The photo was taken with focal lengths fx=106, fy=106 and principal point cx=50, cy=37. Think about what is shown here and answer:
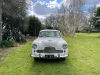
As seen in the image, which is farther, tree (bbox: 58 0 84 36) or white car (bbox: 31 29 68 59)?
tree (bbox: 58 0 84 36)

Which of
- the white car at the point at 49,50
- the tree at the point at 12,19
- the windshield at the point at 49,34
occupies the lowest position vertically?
the white car at the point at 49,50

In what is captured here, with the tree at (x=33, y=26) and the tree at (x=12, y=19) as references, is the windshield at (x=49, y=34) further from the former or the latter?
the tree at (x=33, y=26)

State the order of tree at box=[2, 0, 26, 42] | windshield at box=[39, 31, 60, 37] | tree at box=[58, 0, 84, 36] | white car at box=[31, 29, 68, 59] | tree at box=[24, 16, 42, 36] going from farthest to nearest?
tree at box=[58, 0, 84, 36] → tree at box=[24, 16, 42, 36] → tree at box=[2, 0, 26, 42] → windshield at box=[39, 31, 60, 37] → white car at box=[31, 29, 68, 59]

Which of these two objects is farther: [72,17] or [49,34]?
[72,17]

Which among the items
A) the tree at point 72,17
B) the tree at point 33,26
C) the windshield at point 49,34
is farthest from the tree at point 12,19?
the tree at point 72,17

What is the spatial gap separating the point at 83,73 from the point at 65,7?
80.5 ft

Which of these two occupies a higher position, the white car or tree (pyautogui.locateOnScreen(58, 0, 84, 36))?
tree (pyautogui.locateOnScreen(58, 0, 84, 36))

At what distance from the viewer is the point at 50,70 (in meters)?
4.54

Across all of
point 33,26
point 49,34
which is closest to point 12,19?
point 49,34

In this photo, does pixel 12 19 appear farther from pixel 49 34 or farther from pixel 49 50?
pixel 49 50

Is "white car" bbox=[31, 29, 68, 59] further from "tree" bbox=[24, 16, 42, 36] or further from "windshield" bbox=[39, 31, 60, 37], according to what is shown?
"tree" bbox=[24, 16, 42, 36]

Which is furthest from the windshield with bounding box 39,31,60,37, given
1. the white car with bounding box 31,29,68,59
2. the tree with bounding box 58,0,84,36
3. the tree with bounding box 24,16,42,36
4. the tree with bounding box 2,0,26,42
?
the tree with bounding box 58,0,84,36

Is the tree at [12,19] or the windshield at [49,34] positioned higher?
the tree at [12,19]

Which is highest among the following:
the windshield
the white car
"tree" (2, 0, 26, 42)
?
"tree" (2, 0, 26, 42)
